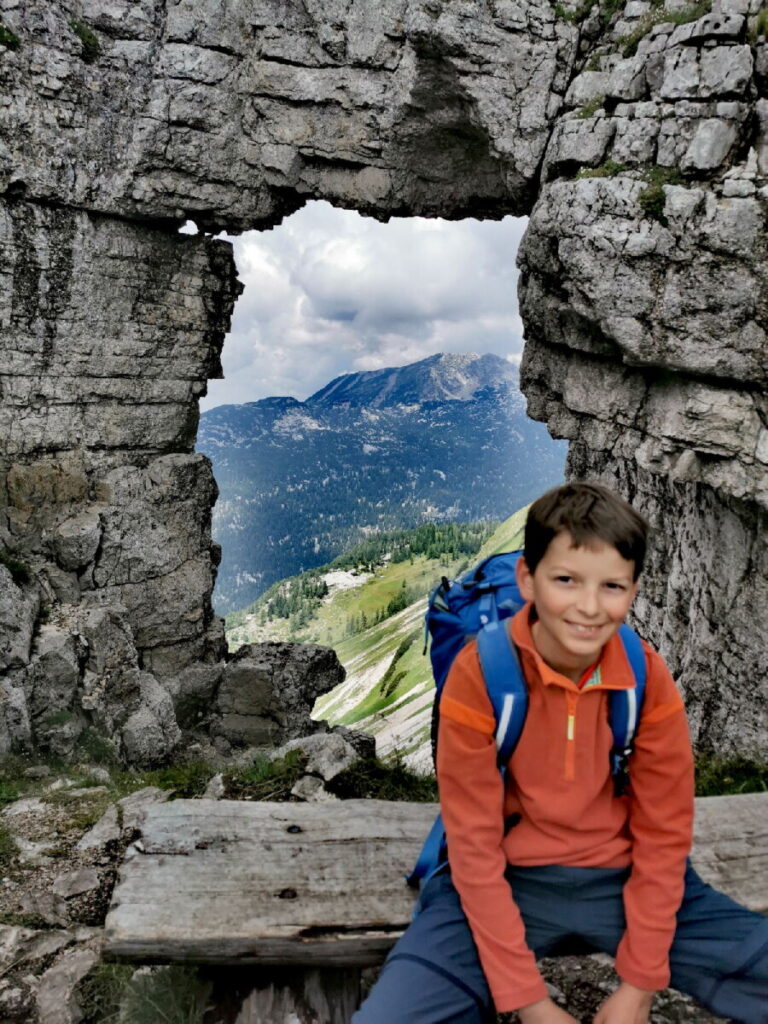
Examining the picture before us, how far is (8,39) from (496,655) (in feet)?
79.4

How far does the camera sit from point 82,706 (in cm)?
1956

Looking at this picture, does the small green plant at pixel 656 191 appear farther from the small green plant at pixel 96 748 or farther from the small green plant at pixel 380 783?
the small green plant at pixel 96 748

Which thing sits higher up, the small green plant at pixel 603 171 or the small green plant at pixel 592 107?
the small green plant at pixel 592 107

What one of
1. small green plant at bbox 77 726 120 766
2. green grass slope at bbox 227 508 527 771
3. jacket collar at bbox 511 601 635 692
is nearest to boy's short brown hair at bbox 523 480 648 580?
jacket collar at bbox 511 601 635 692

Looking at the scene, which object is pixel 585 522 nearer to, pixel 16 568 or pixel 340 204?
pixel 340 204

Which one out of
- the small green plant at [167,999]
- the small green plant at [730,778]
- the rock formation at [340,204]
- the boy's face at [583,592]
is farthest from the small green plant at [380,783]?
the rock formation at [340,204]

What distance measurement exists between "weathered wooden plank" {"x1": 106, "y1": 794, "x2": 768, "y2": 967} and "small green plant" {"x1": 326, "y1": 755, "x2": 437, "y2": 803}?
274cm

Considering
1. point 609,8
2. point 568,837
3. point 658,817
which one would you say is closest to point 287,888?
point 568,837

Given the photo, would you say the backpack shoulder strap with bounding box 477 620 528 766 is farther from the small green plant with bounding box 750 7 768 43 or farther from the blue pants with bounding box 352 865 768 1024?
the small green plant with bounding box 750 7 768 43

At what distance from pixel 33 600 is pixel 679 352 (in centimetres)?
2002

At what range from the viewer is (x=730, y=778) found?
8.80m

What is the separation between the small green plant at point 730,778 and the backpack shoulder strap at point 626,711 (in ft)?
16.7

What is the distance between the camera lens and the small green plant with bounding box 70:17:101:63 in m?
20.0

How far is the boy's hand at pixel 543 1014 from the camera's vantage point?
11.6 feet
